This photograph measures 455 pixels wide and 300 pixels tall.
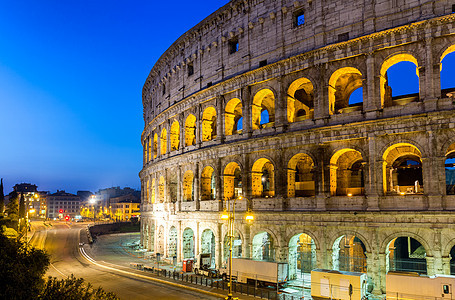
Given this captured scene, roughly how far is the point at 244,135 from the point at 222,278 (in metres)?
12.5

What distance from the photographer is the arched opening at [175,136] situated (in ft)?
152

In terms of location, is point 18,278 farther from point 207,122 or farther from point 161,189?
point 161,189

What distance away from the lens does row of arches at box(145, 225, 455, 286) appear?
94.1 ft

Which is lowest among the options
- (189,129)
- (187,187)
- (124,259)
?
(124,259)

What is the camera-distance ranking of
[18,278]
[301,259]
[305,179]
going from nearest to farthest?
[18,278], [301,259], [305,179]

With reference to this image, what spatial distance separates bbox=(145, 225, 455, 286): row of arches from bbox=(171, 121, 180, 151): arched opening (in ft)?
33.0

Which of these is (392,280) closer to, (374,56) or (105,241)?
(374,56)

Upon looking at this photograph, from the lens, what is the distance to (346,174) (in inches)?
1253

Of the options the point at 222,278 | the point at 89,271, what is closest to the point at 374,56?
the point at 222,278

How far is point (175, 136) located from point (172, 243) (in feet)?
42.1

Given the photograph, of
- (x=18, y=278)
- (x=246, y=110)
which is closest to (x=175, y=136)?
(x=246, y=110)

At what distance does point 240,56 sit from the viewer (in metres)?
35.9

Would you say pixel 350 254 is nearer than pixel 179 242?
Yes

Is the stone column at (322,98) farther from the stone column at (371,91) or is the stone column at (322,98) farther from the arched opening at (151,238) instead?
the arched opening at (151,238)
